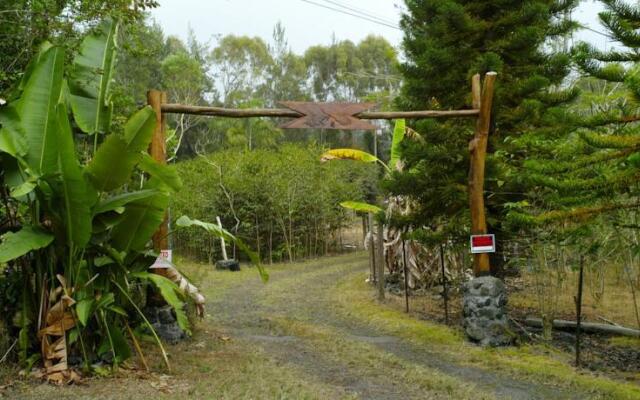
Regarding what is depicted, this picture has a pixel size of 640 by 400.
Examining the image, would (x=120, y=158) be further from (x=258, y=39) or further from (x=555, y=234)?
(x=258, y=39)

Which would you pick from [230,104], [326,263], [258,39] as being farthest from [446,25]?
[258,39]

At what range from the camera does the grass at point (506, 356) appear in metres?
5.30

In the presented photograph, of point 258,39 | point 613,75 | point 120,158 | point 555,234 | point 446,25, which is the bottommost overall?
point 555,234

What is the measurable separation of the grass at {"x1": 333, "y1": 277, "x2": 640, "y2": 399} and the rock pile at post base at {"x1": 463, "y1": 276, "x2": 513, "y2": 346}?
6.0 inches

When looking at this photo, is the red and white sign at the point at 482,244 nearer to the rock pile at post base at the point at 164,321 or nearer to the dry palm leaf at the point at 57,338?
the rock pile at post base at the point at 164,321

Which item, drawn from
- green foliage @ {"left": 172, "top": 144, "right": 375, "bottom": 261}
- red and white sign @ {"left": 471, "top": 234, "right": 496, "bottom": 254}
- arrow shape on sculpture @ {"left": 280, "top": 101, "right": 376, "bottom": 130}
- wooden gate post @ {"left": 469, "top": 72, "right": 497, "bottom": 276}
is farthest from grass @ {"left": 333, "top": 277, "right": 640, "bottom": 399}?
green foliage @ {"left": 172, "top": 144, "right": 375, "bottom": 261}

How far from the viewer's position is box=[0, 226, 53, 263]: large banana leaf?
14.0 ft

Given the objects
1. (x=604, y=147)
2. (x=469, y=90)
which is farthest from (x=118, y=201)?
(x=469, y=90)

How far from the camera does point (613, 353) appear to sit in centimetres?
665

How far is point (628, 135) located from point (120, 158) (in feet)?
12.4

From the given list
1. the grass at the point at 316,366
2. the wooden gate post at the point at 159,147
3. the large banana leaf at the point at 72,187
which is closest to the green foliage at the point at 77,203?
the large banana leaf at the point at 72,187

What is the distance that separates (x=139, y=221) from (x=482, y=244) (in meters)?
3.74

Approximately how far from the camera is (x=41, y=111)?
4699mm

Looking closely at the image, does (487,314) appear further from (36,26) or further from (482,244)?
(36,26)
